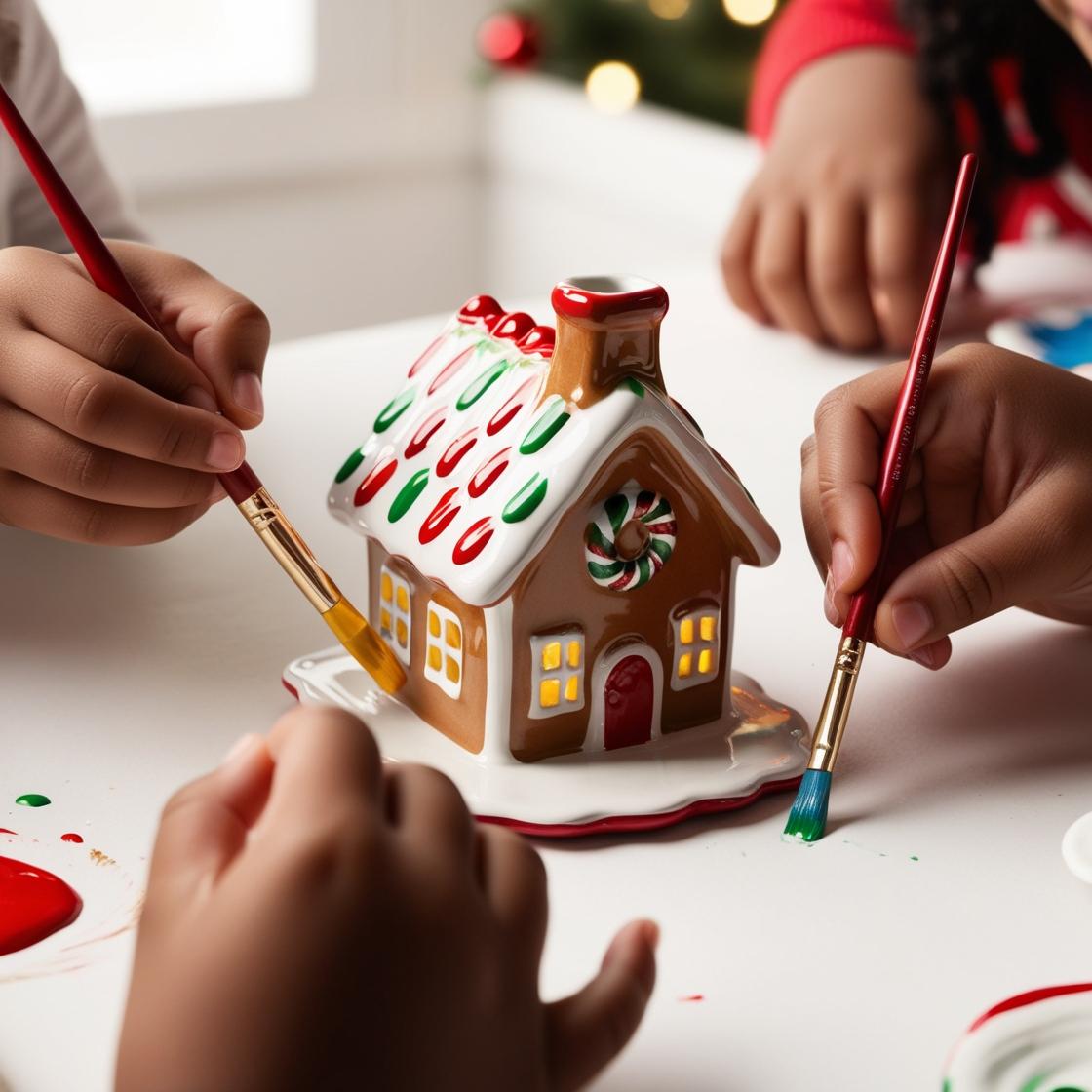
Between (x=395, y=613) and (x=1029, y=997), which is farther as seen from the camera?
(x=395, y=613)

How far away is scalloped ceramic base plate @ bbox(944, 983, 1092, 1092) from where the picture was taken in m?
0.40

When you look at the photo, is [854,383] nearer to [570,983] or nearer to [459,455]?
[459,455]

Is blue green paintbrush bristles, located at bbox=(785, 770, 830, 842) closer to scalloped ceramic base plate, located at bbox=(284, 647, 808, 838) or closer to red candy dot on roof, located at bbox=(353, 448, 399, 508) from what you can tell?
scalloped ceramic base plate, located at bbox=(284, 647, 808, 838)

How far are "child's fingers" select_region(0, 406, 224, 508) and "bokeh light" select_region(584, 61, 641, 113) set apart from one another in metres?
1.46

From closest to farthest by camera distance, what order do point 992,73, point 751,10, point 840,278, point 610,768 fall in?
point 610,768, point 840,278, point 992,73, point 751,10

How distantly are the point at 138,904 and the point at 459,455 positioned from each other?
184 millimetres

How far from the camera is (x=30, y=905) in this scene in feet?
1.54

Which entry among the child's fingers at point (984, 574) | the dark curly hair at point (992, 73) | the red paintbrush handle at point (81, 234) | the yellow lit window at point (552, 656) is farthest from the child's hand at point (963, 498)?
the dark curly hair at point (992, 73)

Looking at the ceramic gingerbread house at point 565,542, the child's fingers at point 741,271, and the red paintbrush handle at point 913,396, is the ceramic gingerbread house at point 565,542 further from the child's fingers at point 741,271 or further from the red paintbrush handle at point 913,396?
the child's fingers at point 741,271

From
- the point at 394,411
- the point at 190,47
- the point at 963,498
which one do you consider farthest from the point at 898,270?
the point at 190,47

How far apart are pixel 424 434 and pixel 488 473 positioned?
0.05 meters

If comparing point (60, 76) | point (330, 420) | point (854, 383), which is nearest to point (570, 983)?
point (854, 383)

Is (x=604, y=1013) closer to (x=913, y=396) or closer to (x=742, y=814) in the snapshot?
(x=742, y=814)

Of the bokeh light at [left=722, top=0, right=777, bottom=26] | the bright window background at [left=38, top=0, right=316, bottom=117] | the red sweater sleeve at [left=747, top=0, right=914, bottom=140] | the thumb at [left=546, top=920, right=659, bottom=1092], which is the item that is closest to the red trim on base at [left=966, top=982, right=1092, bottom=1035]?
the thumb at [left=546, top=920, right=659, bottom=1092]
